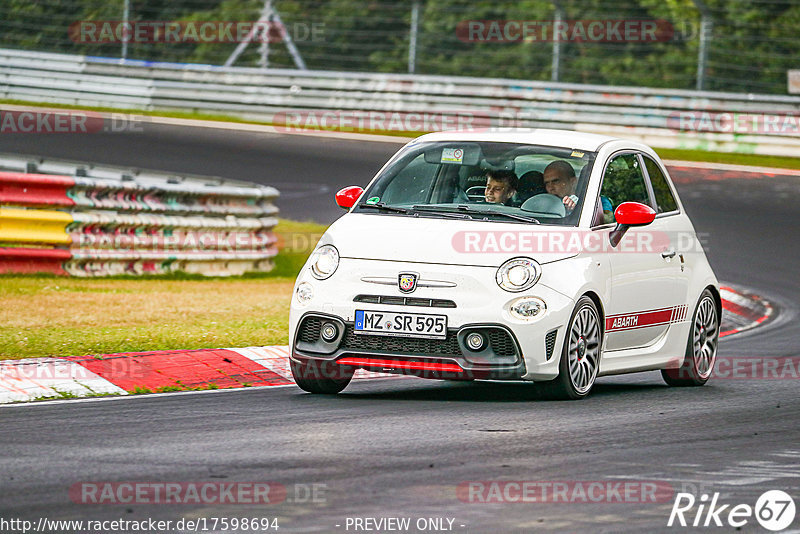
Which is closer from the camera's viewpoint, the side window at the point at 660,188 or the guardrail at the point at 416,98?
the side window at the point at 660,188

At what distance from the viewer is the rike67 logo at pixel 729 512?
5.94 metres

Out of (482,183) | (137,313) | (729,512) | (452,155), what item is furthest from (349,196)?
(729,512)

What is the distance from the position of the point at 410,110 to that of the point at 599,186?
63.3 ft

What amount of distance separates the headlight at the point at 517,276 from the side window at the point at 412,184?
122 centimetres

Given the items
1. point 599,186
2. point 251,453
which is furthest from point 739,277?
point 251,453

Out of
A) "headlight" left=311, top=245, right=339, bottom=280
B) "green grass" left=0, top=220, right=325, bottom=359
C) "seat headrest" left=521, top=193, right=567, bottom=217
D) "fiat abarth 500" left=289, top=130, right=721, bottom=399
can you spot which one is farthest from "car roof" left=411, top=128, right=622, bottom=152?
"green grass" left=0, top=220, right=325, bottom=359

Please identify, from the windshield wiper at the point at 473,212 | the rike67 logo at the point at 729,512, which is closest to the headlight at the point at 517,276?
the windshield wiper at the point at 473,212

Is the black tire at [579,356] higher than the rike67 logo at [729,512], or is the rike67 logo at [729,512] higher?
the black tire at [579,356]

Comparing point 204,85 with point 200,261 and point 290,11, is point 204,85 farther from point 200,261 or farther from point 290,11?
point 200,261

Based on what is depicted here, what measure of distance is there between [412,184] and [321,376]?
1494 millimetres

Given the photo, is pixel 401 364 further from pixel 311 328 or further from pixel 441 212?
pixel 441 212

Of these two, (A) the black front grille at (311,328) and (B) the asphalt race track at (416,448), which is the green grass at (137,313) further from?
(A) the black front grille at (311,328)

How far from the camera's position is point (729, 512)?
6.13 meters

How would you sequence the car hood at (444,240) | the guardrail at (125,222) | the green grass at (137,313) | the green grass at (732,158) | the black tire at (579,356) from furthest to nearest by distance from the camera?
the green grass at (732,158) < the guardrail at (125,222) < the green grass at (137,313) < the black tire at (579,356) < the car hood at (444,240)
